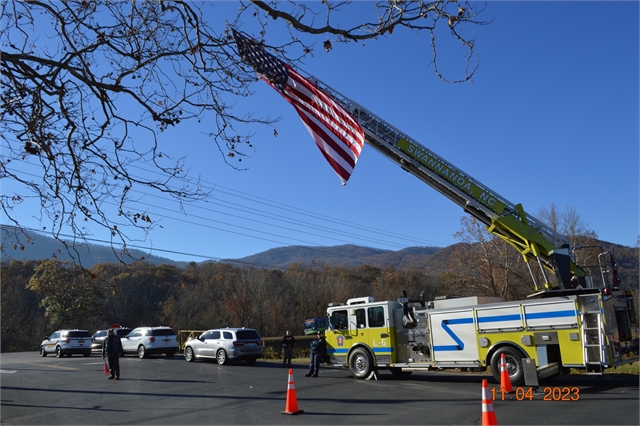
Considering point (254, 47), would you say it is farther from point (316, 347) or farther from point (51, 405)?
point (316, 347)

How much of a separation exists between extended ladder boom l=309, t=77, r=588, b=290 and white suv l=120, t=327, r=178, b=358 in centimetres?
1834

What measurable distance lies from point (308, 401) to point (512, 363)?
5.25 metres

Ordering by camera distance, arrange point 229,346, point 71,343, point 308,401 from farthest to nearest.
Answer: point 71,343 → point 229,346 → point 308,401

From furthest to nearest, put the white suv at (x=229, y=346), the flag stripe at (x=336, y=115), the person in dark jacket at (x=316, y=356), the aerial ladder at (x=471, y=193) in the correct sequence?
the white suv at (x=229, y=346)
the person in dark jacket at (x=316, y=356)
the aerial ladder at (x=471, y=193)
the flag stripe at (x=336, y=115)

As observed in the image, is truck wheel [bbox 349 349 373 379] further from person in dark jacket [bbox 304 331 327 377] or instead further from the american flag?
the american flag

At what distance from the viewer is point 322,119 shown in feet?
34.0

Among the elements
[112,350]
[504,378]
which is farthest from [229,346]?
[504,378]

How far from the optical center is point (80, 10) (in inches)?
330

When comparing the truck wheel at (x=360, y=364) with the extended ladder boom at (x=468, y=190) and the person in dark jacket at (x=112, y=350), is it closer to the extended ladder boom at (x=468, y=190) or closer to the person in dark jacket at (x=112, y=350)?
the extended ladder boom at (x=468, y=190)

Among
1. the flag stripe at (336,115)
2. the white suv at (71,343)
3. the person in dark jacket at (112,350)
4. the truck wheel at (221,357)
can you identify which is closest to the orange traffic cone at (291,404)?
the flag stripe at (336,115)

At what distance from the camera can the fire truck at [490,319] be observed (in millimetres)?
12883

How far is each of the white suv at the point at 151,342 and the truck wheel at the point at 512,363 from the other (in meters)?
20.3

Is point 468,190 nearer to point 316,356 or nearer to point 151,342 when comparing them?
point 316,356

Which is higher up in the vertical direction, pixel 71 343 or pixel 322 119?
pixel 322 119
